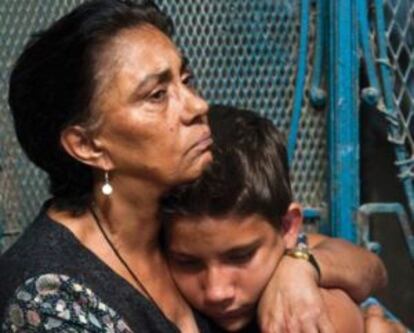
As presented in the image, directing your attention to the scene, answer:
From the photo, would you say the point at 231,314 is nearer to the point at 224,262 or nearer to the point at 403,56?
the point at 224,262

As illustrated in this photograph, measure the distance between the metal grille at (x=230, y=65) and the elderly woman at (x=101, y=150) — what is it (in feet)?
3.76

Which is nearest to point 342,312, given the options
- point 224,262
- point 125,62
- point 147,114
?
point 224,262

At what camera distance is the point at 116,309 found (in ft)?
7.06

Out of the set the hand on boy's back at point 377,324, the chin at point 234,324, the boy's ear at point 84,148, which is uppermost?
the boy's ear at point 84,148

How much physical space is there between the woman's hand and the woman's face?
1.19 feet

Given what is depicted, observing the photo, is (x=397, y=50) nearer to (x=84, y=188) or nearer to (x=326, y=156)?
(x=326, y=156)

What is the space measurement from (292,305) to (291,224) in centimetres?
23

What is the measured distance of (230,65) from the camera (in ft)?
11.4

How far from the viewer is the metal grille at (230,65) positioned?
3447mm

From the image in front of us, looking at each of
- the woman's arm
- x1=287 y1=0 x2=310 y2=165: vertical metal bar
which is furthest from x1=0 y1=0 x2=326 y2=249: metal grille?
the woman's arm

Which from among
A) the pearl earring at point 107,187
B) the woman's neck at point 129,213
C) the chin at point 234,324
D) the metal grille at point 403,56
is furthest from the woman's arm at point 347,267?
the metal grille at point 403,56

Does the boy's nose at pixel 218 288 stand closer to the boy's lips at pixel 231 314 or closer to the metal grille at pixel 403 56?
the boy's lips at pixel 231 314

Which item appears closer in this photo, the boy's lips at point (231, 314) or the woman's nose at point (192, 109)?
the woman's nose at point (192, 109)

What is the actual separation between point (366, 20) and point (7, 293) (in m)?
1.81
